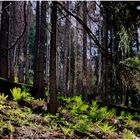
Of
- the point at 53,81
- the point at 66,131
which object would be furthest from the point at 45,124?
the point at 53,81

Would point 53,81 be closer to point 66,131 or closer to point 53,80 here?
point 53,80

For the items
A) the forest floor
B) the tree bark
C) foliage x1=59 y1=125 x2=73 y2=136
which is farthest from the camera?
the tree bark

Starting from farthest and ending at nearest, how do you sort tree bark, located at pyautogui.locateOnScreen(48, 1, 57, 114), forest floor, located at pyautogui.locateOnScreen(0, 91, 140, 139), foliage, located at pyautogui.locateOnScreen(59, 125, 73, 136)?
tree bark, located at pyautogui.locateOnScreen(48, 1, 57, 114) → foliage, located at pyautogui.locateOnScreen(59, 125, 73, 136) → forest floor, located at pyautogui.locateOnScreen(0, 91, 140, 139)

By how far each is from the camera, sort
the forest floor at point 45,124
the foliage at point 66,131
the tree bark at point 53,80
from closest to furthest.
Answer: the forest floor at point 45,124 → the foliage at point 66,131 → the tree bark at point 53,80

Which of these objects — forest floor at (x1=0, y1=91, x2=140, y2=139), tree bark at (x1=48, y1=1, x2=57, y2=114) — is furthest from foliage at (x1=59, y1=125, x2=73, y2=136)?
tree bark at (x1=48, y1=1, x2=57, y2=114)

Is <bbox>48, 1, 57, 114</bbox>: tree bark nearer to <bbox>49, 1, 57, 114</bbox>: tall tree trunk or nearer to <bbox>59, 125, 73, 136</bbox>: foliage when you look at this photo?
<bbox>49, 1, 57, 114</bbox>: tall tree trunk

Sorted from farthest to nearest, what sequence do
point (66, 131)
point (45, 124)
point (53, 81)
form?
point (53, 81) < point (45, 124) < point (66, 131)

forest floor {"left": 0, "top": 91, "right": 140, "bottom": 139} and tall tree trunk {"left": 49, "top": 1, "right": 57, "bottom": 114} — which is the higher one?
tall tree trunk {"left": 49, "top": 1, "right": 57, "bottom": 114}

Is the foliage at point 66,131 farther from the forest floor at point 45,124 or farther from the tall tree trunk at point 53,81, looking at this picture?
the tall tree trunk at point 53,81

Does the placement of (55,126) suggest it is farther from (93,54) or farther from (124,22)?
(93,54)

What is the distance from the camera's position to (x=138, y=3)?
28.6 ft

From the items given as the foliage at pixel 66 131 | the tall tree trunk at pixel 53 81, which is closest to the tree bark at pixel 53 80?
the tall tree trunk at pixel 53 81

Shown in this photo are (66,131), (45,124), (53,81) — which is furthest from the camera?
(53,81)

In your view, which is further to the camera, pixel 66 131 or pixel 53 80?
pixel 53 80
